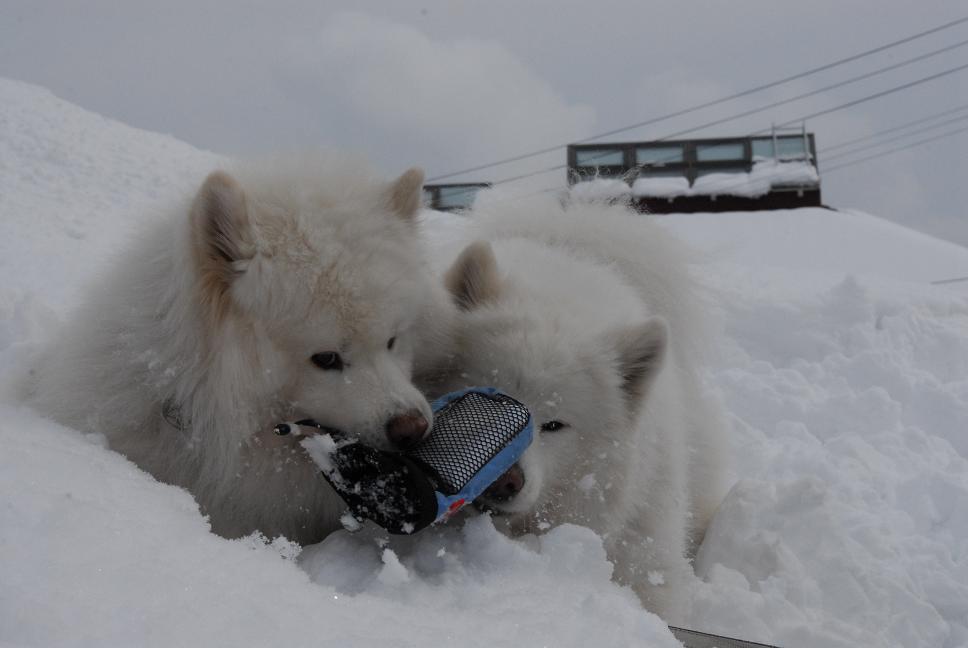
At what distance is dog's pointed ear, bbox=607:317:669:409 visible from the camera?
308 centimetres

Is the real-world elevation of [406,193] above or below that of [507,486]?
above

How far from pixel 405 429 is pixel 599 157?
65.4ft

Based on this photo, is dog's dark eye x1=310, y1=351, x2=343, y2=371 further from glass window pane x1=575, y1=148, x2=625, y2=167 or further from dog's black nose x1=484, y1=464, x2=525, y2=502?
glass window pane x1=575, y1=148, x2=625, y2=167

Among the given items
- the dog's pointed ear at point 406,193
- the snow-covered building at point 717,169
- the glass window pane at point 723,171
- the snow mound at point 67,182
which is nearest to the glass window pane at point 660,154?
the snow-covered building at point 717,169

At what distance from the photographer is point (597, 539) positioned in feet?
8.09

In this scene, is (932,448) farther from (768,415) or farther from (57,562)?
(57,562)

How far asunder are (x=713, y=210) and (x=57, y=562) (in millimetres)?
20651

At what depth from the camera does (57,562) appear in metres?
1.47

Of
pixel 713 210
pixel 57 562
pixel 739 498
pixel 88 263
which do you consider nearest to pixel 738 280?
pixel 739 498

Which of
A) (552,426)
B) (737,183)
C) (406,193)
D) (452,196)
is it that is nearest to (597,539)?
(552,426)

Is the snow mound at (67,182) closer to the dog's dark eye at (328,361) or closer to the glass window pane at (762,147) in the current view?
the dog's dark eye at (328,361)

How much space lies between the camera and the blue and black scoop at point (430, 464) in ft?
7.73

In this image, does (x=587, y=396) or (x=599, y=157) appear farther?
(x=599, y=157)

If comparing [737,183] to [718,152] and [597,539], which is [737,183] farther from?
[597,539]
